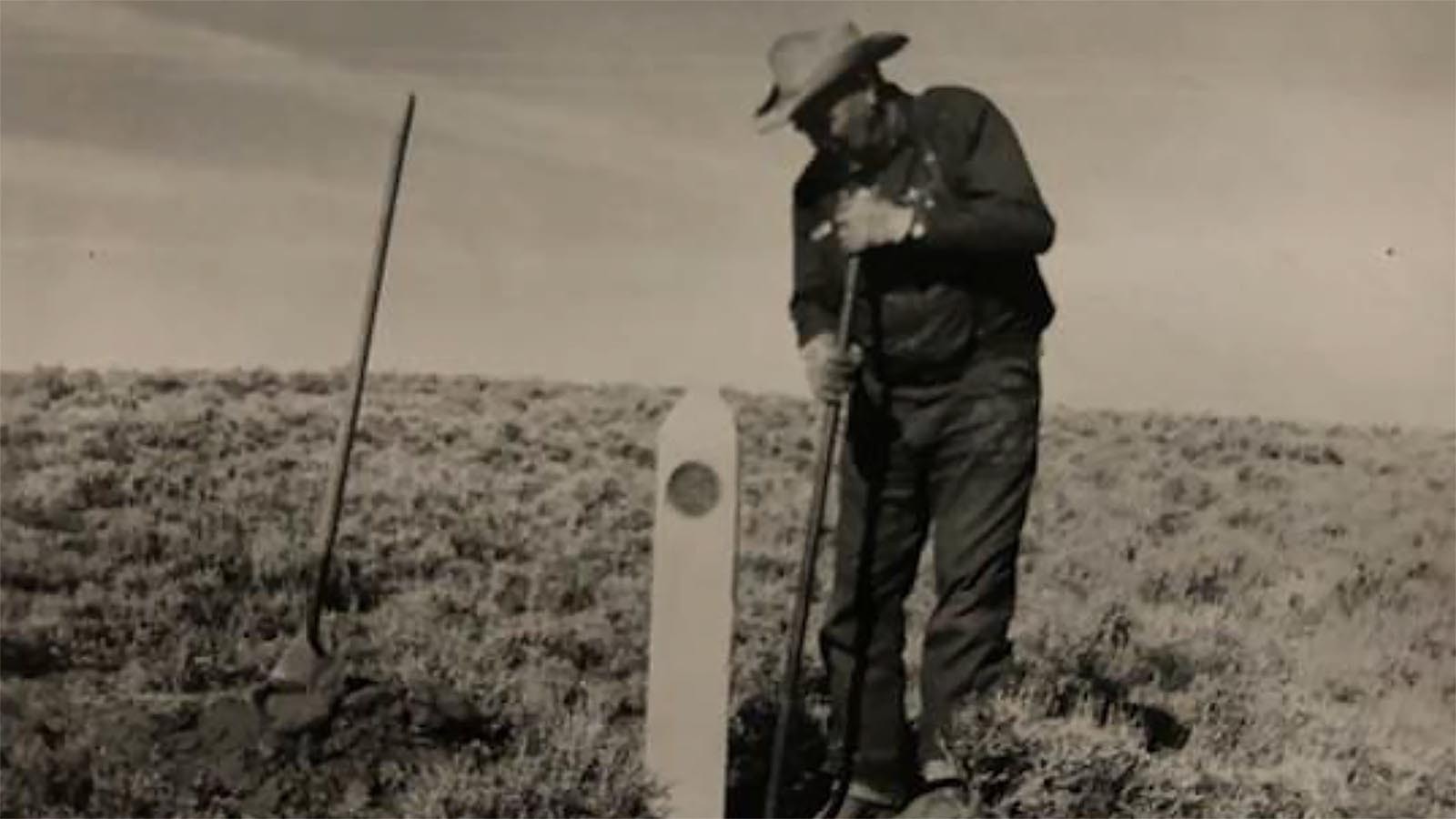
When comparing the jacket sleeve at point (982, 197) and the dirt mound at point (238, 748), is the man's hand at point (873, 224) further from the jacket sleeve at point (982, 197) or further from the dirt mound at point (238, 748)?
the dirt mound at point (238, 748)

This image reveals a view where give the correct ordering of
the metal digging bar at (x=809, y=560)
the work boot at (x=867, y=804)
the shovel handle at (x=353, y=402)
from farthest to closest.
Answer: the shovel handle at (x=353, y=402)
the work boot at (x=867, y=804)
the metal digging bar at (x=809, y=560)

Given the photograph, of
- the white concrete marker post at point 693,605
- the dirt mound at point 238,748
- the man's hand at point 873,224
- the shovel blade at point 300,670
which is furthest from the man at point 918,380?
the shovel blade at point 300,670

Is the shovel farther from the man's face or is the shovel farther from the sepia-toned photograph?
the man's face

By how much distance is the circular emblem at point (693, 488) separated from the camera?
438 cm

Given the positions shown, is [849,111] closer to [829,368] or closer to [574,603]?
[829,368]

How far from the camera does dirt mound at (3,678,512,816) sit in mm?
4371

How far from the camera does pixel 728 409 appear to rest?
4.39m

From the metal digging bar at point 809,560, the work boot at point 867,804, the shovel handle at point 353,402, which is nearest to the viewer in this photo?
the metal digging bar at point 809,560

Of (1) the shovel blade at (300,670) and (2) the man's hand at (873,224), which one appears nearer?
(2) the man's hand at (873,224)

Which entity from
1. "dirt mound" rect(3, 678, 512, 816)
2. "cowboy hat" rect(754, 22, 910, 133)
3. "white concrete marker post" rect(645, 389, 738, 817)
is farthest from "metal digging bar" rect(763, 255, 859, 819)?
"dirt mound" rect(3, 678, 512, 816)

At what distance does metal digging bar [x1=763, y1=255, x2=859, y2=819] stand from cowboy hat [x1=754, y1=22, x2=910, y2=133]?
345mm

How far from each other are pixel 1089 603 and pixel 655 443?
0.95 m

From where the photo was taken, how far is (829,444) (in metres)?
4.28

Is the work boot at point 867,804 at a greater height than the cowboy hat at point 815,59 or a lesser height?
lesser
